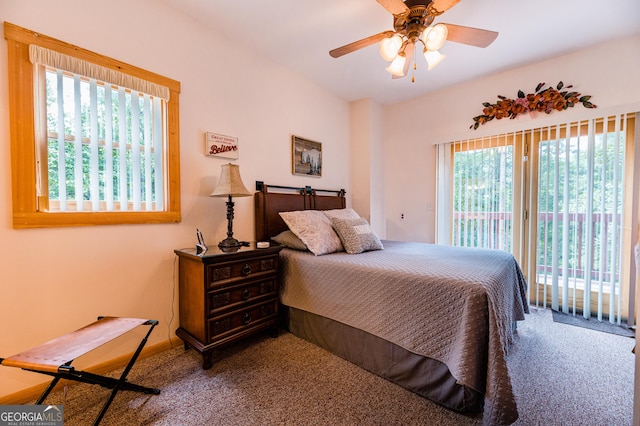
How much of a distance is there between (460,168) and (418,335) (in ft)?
8.11

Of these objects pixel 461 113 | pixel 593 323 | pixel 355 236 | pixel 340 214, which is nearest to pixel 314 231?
pixel 355 236

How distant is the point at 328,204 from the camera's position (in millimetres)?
3223

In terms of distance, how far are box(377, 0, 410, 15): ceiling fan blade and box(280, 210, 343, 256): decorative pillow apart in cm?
161

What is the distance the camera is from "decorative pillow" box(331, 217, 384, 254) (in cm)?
223

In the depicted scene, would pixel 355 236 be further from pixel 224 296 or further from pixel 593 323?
pixel 593 323

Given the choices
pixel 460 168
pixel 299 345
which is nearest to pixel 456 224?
pixel 460 168

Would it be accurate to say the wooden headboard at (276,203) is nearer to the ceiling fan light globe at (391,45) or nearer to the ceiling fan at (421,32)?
the ceiling fan at (421,32)

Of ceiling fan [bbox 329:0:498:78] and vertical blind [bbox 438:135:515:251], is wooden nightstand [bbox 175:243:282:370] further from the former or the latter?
vertical blind [bbox 438:135:515:251]

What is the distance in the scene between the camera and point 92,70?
1.60 metres

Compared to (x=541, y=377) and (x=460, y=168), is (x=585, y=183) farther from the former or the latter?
(x=541, y=377)

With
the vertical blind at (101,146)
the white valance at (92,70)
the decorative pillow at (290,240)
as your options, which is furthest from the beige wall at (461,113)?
the vertical blind at (101,146)

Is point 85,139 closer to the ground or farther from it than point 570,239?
farther from it

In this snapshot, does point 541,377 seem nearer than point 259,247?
Yes

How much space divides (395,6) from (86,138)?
2025 millimetres
